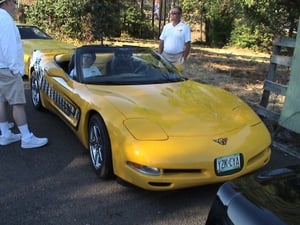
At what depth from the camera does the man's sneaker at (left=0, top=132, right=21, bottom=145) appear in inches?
210

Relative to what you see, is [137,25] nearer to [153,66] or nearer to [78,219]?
[153,66]

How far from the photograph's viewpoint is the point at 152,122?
4.01 m

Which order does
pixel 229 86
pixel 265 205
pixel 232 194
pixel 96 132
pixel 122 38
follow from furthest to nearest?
pixel 122 38
pixel 229 86
pixel 96 132
pixel 232 194
pixel 265 205

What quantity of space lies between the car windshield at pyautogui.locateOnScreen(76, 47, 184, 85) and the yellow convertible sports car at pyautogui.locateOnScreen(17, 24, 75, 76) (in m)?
4.01

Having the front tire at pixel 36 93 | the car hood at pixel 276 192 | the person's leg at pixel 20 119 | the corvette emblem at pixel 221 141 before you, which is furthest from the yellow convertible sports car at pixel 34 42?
the car hood at pixel 276 192

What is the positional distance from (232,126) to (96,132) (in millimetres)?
1362

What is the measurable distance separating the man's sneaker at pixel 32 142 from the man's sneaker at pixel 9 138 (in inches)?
10.4

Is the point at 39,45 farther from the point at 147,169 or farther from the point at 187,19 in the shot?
the point at 187,19

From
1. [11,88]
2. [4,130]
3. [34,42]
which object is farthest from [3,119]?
[34,42]

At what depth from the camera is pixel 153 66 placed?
5426mm

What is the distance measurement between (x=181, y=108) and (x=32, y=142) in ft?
6.54

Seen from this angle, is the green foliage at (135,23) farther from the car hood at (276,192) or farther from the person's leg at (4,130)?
the car hood at (276,192)

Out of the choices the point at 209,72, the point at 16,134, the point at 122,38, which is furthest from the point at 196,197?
the point at 122,38

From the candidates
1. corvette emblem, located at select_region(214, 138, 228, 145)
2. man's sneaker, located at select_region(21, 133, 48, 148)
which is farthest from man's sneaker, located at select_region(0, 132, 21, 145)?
corvette emblem, located at select_region(214, 138, 228, 145)
